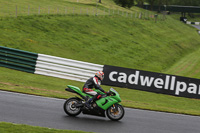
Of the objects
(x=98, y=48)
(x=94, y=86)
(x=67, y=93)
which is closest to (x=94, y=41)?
(x=98, y=48)

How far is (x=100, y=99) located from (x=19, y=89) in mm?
5665

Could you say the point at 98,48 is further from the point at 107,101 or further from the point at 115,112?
the point at 107,101

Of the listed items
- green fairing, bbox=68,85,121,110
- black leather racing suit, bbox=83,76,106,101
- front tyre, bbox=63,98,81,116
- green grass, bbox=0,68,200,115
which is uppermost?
black leather racing suit, bbox=83,76,106,101

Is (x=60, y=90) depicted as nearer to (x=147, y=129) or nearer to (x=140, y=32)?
(x=147, y=129)

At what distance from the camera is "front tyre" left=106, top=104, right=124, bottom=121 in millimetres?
11391

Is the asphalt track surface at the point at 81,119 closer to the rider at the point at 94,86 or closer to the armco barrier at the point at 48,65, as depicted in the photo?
the rider at the point at 94,86

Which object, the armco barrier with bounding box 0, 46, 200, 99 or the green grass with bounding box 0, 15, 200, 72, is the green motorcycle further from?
the green grass with bounding box 0, 15, 200, 72

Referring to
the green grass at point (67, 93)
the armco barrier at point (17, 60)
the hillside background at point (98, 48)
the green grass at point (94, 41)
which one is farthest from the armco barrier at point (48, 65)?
the green grass at point (94, 41)

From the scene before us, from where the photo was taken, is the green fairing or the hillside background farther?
the hillside background

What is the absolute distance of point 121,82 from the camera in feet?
66.3

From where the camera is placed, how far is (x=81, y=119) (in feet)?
36.4

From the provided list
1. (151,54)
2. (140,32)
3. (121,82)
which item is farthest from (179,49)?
(121,82)

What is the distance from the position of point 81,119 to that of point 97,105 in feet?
2.45

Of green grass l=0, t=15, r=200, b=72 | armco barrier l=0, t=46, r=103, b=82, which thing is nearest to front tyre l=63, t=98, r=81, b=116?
armco barrier l=0, t=46, r=103, b=82
